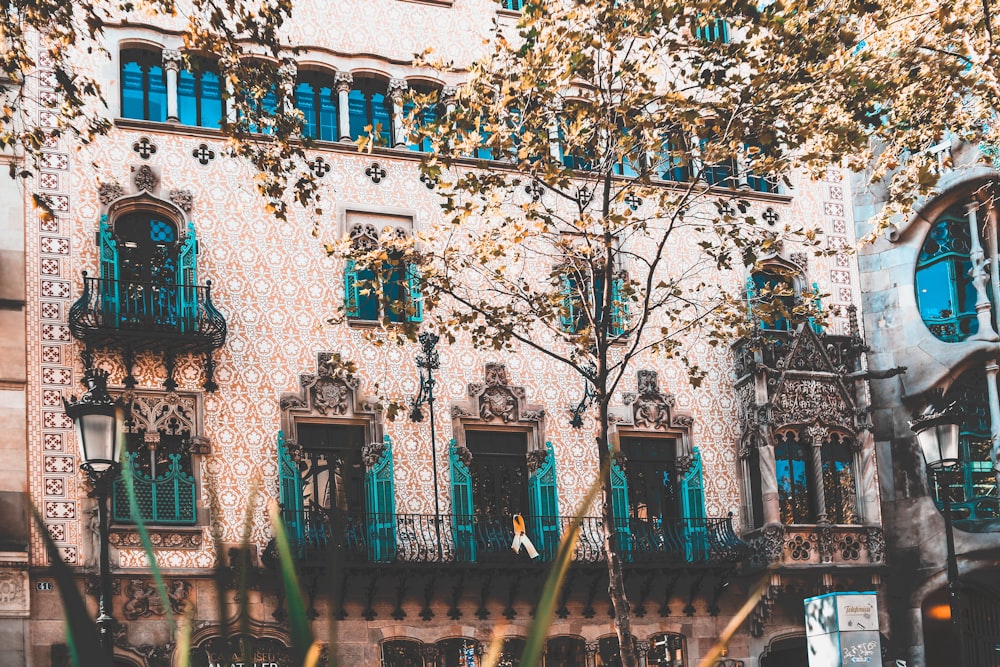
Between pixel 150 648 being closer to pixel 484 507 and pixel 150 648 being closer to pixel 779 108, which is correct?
pixel 484 507

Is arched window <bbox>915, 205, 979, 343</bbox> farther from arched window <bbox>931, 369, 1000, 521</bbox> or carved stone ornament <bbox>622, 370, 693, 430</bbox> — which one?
carved stone ornament <bbox>622, 370, 693, 430</bbox>

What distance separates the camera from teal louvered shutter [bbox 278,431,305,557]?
20.0 metres

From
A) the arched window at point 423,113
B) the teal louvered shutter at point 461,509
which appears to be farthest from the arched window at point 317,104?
the teal louvered shutter at point 461,509

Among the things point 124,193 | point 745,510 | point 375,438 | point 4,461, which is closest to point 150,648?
point 4,461

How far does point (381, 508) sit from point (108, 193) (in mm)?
6364

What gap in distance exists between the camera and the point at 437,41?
77.2ft

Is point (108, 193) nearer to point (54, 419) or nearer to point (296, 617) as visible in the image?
point (54, 419)

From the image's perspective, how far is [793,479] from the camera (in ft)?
78.2

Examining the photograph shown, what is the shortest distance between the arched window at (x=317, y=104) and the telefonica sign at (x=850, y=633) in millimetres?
12077

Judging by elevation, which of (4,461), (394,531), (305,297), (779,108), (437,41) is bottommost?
(394,531)

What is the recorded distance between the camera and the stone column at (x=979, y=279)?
24.0m

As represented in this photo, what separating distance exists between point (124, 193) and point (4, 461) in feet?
14.6

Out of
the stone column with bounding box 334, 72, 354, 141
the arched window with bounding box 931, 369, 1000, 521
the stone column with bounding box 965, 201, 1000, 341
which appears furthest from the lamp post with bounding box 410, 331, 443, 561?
the stone column with bounding box 965, 201, 1000, 341

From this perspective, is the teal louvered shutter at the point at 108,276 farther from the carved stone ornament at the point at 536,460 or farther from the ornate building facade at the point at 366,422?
the carved stone ornament at the point at 536,460
